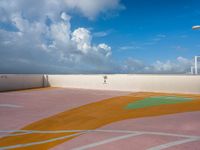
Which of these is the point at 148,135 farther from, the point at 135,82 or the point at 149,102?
the point at 135,82

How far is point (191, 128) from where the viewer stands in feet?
19.4

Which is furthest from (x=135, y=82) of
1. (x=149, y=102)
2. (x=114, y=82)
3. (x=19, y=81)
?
(x=19, y=81)

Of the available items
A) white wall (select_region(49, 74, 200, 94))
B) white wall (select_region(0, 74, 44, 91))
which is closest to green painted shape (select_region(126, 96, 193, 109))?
white wall (select_region(49, 74, 200, 94))

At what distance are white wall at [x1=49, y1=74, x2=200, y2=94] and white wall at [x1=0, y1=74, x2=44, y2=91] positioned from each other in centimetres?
167

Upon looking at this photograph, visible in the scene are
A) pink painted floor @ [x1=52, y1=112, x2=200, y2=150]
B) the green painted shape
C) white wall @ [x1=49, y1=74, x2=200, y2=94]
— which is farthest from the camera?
white wall @ [x1=49, y1=74, x2=200, y2=94]

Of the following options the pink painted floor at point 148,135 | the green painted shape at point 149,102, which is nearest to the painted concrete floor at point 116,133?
the pink painted floor at point 148,135

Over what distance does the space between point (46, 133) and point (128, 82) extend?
12025 millimetres

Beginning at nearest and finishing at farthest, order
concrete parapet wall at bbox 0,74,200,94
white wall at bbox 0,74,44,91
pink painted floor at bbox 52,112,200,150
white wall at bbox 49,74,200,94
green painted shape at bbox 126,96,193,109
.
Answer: pink painted floor at bbox 52,112,200,150, green painted shape at bbox 126,96,193,109, white wall at bbox 49,74,200,94, concrete parapet wall at bbox 0,74,200,94, white wall at bbox 0,74,44,91

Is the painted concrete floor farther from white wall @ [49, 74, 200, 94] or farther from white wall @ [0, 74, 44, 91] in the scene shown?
white wall @ [0, 74, 44, 91]

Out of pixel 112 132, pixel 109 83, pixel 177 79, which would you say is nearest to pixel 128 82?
pixel 109 83

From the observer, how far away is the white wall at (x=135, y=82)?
47.5 feet

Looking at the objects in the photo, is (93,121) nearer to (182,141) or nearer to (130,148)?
(130,148)

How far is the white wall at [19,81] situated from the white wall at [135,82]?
167 centimetres

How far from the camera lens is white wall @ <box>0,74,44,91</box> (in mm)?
18312
